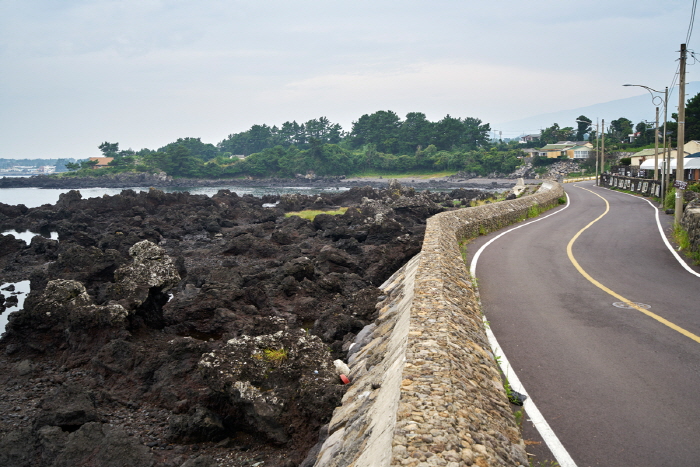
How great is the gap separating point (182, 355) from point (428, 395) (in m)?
8.76

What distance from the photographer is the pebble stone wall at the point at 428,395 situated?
184 inches

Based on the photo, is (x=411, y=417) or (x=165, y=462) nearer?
(x=411, y=417)

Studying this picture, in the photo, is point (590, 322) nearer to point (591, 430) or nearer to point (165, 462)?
point (591, 430)

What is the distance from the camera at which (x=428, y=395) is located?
543cm

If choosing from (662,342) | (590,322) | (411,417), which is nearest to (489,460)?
(411,417)

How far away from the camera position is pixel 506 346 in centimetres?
937

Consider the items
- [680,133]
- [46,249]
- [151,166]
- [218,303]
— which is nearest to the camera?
[218,303]

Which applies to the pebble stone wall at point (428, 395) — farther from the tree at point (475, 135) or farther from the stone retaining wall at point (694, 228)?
the tree at point (475, 135)

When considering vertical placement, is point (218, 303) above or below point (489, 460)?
below

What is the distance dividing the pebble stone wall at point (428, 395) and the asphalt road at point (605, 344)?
97cm

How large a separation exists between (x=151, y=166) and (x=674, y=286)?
143303 millimetres

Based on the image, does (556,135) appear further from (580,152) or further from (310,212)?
(310,212)

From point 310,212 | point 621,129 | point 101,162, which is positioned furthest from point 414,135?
point 310,212

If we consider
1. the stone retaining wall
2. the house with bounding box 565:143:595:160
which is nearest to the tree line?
the house with bounding box 565:143:595:160
